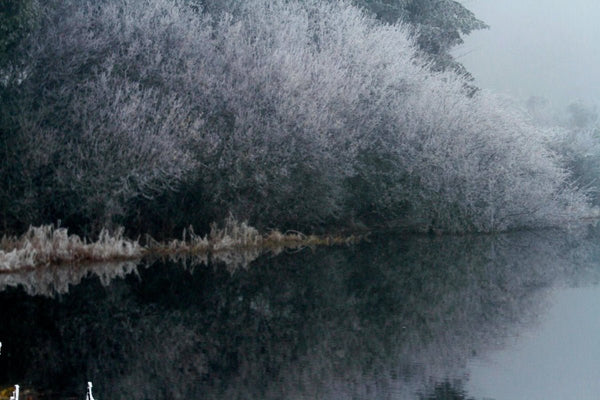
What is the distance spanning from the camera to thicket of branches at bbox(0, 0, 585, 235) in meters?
21.2

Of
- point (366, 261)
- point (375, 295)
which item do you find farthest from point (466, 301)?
point (366, 261)

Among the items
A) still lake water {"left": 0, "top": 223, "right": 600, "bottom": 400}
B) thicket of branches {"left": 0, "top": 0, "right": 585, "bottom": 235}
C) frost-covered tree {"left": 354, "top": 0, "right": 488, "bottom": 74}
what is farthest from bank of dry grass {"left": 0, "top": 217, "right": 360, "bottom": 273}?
frost-covered tree {"left": 354, "top": 0, "right": 488, "bottom": 74}

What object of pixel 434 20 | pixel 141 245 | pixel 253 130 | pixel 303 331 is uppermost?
pixel 434 20

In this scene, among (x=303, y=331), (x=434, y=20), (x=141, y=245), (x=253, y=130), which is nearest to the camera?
(x=303, y=331)

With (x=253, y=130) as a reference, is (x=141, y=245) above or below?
below

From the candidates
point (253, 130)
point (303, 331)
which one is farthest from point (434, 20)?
point (303, 331)

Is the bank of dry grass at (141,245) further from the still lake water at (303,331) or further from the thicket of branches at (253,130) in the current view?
the still lake water at (303,331)

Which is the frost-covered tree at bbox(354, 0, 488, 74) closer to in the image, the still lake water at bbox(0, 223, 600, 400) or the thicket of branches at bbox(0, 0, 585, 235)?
the thicket of branches at bbox(0, 0, 585, 235)

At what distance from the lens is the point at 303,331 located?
38.8 ft

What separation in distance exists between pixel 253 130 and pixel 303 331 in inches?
552

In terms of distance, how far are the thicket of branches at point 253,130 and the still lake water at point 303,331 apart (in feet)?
9.20

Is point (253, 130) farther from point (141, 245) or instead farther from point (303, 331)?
point (303, 331)

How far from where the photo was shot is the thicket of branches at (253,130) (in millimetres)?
21172

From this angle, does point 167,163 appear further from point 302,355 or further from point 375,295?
point 302,355
